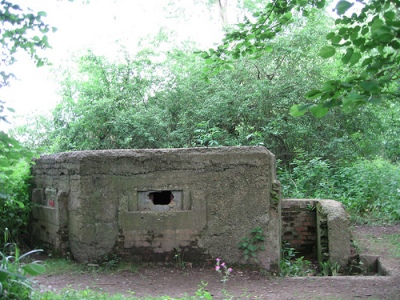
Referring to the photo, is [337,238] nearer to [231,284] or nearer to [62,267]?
[231,284]

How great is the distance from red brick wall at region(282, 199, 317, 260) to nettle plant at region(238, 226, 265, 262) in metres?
1.80

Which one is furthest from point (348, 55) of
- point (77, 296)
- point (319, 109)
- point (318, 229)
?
point (318, 229)

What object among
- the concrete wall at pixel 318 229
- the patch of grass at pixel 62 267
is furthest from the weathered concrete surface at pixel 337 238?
the patch of grass at pixel 62 267

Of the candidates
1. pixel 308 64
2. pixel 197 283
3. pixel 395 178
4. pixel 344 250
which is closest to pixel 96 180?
pixel 197 283

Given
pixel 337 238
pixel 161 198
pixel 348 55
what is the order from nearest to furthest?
pixel 348 55 < pixel 161 198 < pixel 337 238

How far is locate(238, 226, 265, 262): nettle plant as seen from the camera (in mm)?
6105

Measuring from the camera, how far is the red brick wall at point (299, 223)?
308 inches

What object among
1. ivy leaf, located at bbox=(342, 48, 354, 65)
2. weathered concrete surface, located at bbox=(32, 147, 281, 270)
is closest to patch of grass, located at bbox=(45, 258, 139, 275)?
weathered concrete surface, located at bbox=(32, 147, 281, 270)

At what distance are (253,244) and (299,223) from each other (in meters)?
1.99

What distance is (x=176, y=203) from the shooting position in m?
6.35

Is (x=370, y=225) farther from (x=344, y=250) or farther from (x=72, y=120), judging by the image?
(x=72, y=120)

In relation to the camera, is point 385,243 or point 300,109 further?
point 385,243

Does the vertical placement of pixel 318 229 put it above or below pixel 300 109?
below

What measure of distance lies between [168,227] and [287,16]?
3.32 metres
